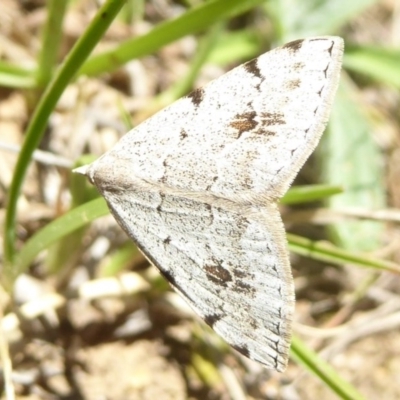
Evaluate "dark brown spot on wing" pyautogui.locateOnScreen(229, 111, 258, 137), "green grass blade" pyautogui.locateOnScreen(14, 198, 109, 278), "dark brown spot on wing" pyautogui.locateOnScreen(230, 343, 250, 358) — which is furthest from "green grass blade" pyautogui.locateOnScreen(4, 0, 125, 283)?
"dark brown spot on wing" pyautogui.locateOnScreen(230, 343, 250, 358)

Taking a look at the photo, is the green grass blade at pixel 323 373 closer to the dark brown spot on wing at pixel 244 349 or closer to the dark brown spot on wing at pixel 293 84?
the dark brown spot on wing at pixel 244 349

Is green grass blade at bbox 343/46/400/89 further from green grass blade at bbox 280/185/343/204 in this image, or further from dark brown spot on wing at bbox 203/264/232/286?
dark brown spot on wing at bbox 203/264/232/286

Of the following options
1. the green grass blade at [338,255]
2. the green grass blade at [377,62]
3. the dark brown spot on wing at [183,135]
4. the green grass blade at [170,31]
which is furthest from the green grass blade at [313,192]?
the green grass blade at [377,62]

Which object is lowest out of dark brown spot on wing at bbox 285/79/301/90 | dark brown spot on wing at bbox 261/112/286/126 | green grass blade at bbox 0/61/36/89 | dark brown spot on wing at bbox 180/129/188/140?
dark brown spot on wing at bbox 261/112/286/126

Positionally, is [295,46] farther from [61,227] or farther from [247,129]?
[61,227]

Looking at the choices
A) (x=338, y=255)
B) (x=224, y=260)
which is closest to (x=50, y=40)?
(x=224, y=260)

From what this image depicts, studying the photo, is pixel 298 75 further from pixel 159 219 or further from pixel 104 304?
pixel 104 304
